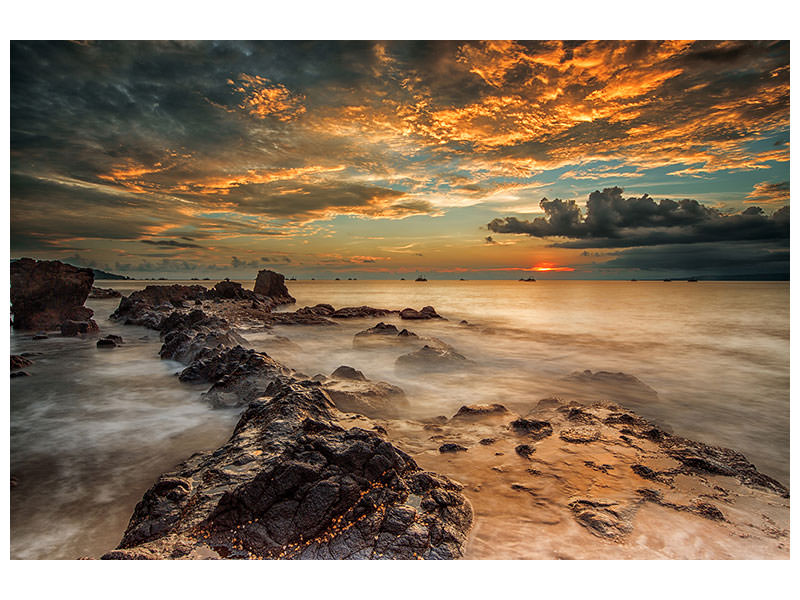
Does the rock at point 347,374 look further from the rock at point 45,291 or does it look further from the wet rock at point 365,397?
the rock at point 45,291

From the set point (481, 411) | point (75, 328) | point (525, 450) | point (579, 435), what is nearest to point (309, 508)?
point (525, 450)

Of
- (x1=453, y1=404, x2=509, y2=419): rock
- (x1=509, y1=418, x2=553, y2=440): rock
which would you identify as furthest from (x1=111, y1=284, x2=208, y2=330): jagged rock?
(x1=509, y1=418, x2=553, y2=440): rock

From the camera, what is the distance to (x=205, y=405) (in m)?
6.05

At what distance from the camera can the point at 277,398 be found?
4410 mm

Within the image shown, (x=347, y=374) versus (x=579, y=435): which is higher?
(x=347, y=374)

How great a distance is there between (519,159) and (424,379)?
5028mm

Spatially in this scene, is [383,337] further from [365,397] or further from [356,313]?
[356,313]

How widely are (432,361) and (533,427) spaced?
490 centimetres

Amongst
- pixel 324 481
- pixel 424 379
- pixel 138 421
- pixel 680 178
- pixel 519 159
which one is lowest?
pixel 424 379

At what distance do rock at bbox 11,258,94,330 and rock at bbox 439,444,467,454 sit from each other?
55.0ft

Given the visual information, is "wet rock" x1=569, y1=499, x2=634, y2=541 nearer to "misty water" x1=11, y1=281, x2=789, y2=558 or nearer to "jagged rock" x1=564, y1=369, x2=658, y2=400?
"misty water" x1=11, y1=281, x2=789, y2=558

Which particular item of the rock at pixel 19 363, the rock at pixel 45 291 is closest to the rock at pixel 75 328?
the rock at pixel 45 291
